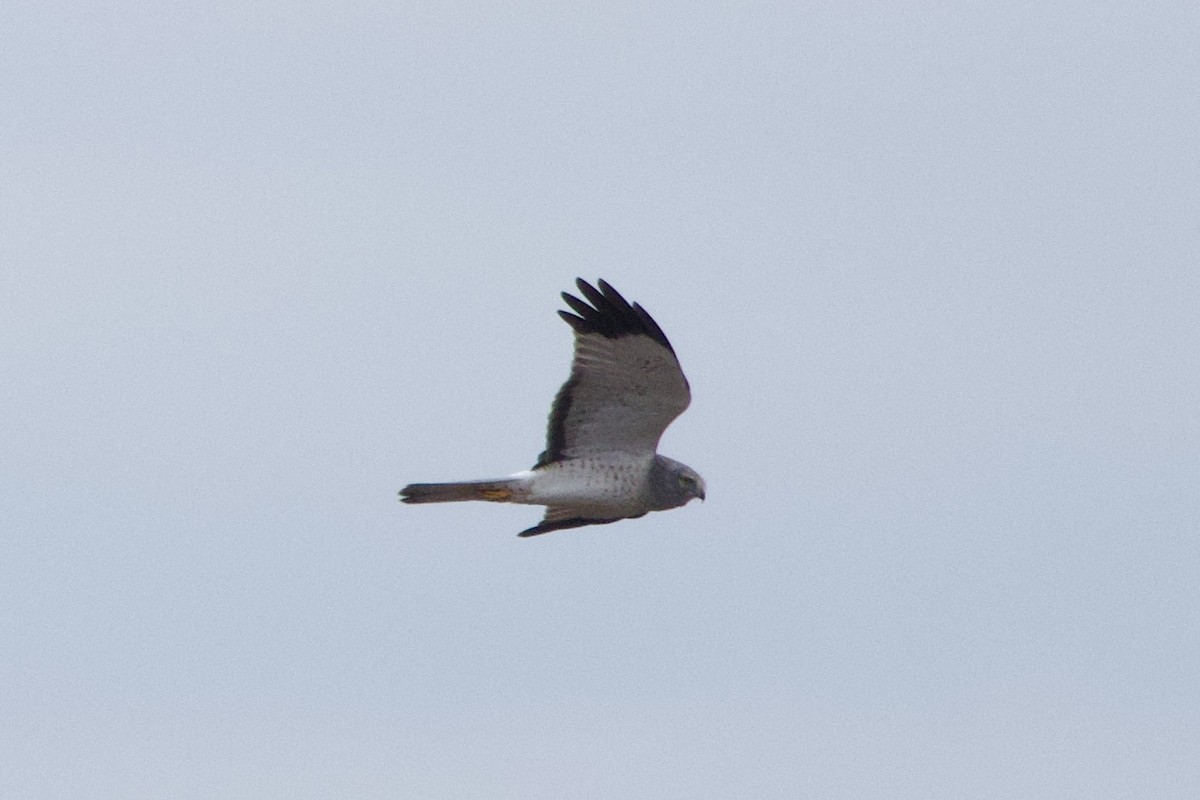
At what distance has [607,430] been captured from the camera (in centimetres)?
2770

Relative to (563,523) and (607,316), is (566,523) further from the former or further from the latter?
(607,316)

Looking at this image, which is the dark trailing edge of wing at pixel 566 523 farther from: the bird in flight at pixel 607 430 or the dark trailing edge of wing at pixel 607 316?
the dark trailing edge of wing at pixel 607 316

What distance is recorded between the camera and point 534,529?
28469mm

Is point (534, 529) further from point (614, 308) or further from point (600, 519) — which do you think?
point (614, 308)

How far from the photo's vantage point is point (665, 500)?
91.7 feet

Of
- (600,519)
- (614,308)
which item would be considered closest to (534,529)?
(600,519)

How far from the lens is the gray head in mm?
27906

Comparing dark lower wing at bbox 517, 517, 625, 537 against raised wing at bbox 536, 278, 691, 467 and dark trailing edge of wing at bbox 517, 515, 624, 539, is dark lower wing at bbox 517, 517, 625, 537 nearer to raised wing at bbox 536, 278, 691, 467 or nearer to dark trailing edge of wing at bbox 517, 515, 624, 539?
dark trailing edge of wing at bbox 517, 515, 624, 539

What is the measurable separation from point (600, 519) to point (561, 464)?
2.60 ft

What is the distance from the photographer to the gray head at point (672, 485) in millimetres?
27906

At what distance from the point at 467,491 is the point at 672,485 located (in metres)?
1.45

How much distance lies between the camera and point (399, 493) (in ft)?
89.4

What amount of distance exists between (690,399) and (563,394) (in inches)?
35.1

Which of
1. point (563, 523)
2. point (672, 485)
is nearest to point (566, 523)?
point (563, 523)
